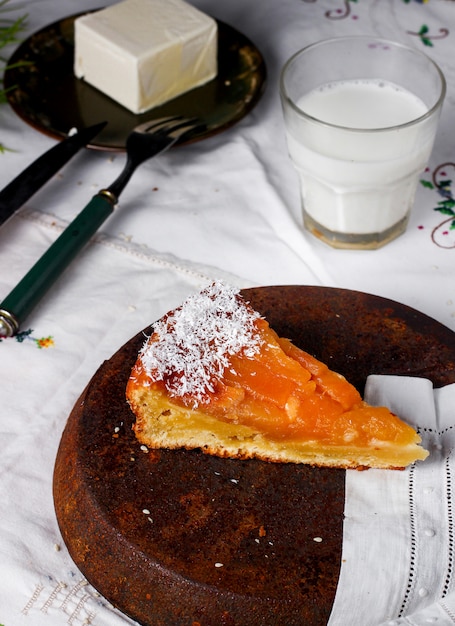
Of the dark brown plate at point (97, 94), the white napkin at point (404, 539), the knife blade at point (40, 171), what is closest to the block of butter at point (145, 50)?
the dark brown plate at point (97, 94)

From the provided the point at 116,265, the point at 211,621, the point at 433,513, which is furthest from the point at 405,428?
the point at 116,265

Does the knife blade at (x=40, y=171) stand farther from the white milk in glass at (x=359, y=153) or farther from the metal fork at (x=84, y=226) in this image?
the white milk in glass at (x=359, y=153)

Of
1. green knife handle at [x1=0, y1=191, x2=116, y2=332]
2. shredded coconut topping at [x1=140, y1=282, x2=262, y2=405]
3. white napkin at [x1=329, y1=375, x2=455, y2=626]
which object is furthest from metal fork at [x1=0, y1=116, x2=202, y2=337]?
white napkin at [x1=329, y1=375, x2=455, y2=626]

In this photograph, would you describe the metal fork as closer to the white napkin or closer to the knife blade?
the knife blade

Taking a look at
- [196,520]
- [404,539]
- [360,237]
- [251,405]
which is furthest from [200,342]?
[360,237]

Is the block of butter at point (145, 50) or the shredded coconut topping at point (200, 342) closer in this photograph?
the shredded coconut topping at point (200, 342)

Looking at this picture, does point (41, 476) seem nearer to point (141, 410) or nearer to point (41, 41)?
point (141, 410)
